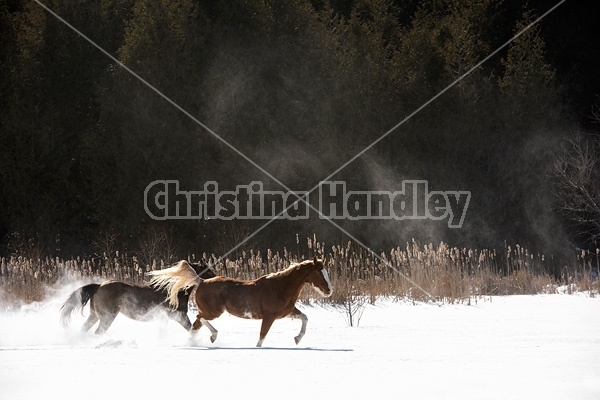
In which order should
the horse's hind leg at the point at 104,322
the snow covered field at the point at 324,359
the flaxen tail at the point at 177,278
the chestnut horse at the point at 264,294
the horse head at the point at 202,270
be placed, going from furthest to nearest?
the horse head at the point at 202,270 → the horse's hind leg at the point at 104,322 → the flaxen tail at the point at 177,278 → the chestnut horse at the point at 264,294 → the snow covered field at the point at 324,359

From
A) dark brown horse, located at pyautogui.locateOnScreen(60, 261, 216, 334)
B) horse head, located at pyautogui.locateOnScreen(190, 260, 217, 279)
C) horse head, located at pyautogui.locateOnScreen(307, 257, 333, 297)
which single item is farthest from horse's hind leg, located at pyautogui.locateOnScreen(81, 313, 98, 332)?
horse head, located at pyautogui.locateOnScreen(307, 257, 333, 297)

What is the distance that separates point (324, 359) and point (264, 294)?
61.8 inches

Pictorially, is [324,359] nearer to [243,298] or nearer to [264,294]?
[264,294]

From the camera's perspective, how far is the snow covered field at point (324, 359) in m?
6.88

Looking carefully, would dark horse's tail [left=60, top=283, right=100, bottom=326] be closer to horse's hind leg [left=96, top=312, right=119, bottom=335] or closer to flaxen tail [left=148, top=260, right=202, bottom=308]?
horse's hind leg [left=96, top=312, right=119, bottom=335]

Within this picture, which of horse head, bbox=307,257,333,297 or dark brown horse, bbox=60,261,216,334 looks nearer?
horse head, bbox=307,257,333,297

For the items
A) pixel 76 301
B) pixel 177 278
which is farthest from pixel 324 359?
pixel 76 301

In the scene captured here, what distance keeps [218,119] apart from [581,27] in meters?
13.5

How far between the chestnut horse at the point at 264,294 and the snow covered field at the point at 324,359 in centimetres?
37

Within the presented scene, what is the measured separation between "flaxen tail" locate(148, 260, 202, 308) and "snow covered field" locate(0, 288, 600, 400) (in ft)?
1.93

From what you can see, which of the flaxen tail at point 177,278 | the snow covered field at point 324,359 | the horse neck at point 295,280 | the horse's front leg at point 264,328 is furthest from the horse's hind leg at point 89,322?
the horse neck at point 295,280

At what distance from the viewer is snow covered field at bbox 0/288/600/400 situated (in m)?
6.88

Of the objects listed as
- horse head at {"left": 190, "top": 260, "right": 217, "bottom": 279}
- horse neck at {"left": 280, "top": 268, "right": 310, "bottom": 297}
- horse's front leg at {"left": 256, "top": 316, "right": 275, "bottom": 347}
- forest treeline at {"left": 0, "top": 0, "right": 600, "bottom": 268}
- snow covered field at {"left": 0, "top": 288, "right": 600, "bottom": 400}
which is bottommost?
snow covered field at {"left": 0, "top": 288, "right": 600, "bottom": 400}

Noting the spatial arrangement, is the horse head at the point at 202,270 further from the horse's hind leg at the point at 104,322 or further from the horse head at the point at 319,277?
the horse head at the point at 319,277
